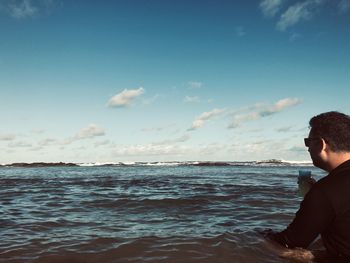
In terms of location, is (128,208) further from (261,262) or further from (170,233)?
(261,262)

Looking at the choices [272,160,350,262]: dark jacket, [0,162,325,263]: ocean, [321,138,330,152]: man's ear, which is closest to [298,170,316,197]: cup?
[0,162,325,263]: ocean

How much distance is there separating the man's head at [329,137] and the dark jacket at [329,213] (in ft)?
0.71

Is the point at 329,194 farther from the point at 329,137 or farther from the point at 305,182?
the point at 305,182

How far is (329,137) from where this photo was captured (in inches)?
144

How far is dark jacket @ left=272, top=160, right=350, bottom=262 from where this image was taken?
332 centimetres

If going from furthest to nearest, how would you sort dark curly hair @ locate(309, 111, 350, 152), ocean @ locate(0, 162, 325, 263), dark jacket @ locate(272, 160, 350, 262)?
1. ocean @ locate(0, 162, 325, 263)
2. dark curly hair @ locate(309, 111, 350, 152)
3. dark jacket @ locate(272, 160, 350, 262)

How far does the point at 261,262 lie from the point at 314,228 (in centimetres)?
176

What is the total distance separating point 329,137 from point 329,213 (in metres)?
0.81

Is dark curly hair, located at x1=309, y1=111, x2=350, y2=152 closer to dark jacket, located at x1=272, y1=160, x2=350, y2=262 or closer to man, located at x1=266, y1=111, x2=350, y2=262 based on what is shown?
man, located at x1=266, y1=111, x2=350, y2=262

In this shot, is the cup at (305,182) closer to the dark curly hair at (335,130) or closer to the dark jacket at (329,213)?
the dark jacket at (329,213)

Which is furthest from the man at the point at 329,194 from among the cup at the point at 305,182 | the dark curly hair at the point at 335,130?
the cup at the point at 305,182

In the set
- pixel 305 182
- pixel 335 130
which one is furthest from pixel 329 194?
pixel 305 182

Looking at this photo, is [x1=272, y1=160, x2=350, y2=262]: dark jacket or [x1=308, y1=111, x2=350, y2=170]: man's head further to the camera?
[x1=308, y1=111, x2=350, y2=170]: man's head

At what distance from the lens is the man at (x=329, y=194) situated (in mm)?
3340
